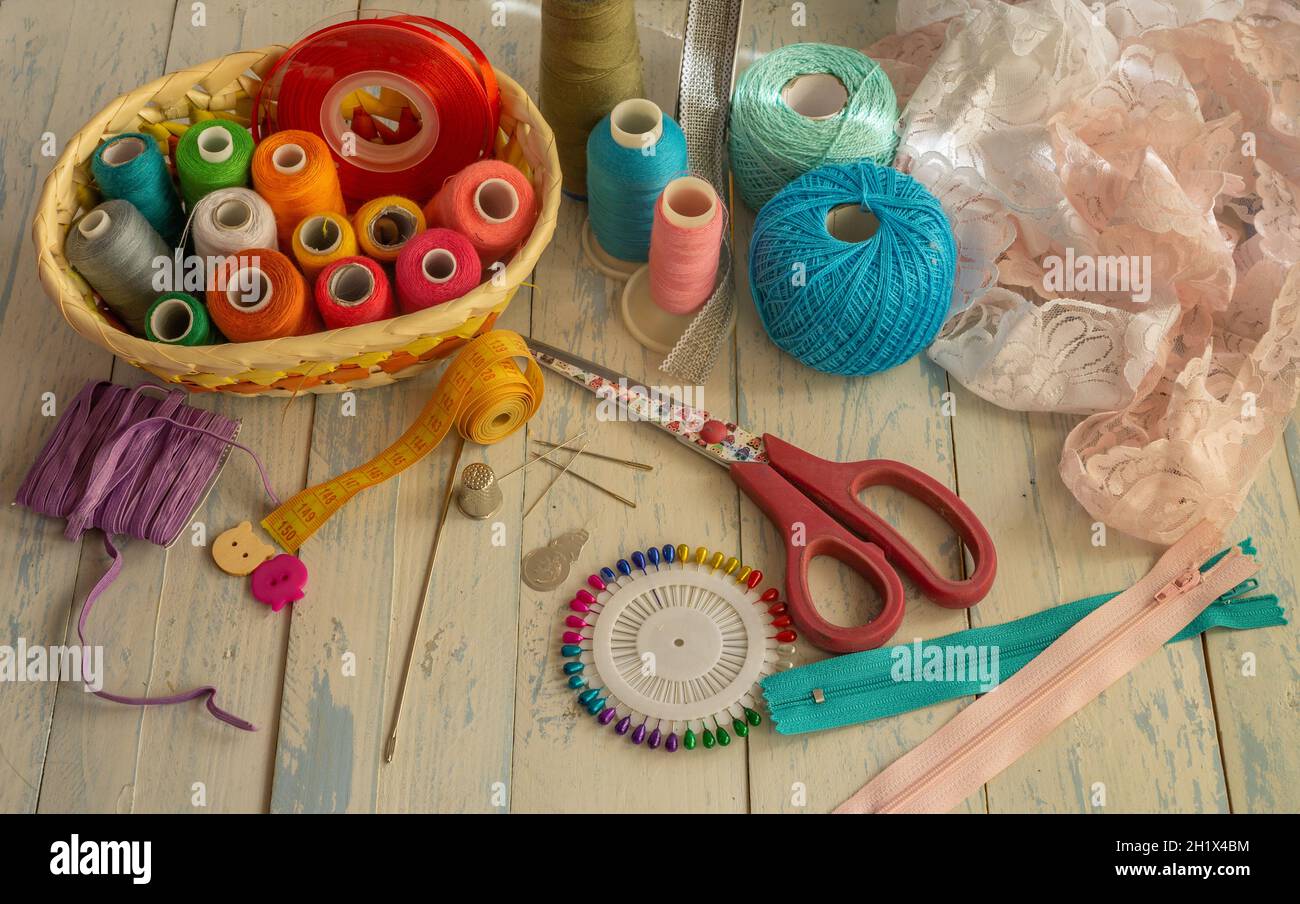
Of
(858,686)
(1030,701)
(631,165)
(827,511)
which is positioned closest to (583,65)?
(631,165)

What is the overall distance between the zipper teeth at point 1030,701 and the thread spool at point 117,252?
0.98 m

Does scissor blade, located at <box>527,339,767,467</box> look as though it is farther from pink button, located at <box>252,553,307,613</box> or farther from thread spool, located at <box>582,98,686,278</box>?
pink button, located at <box>252,553,307,613</box>

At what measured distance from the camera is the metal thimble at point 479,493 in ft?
4.39

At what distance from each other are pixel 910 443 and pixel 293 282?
74 cm

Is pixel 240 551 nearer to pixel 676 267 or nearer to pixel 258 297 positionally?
pixel 258 297

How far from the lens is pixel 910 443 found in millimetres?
1430

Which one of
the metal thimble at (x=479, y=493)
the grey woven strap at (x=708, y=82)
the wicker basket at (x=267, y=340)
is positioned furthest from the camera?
the grey woven strap at (x=708, y=82)

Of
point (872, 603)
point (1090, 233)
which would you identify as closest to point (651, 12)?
point (1090, 233)

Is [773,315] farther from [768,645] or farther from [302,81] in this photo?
[302,81]

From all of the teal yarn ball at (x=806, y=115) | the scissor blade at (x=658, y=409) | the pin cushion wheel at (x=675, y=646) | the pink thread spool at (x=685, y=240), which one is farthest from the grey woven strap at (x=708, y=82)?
the pin cushion wheel at (x=675, y=646)

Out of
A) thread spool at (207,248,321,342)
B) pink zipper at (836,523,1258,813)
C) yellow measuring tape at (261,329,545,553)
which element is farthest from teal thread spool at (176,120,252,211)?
pink zipper at (836,523,1258,813)

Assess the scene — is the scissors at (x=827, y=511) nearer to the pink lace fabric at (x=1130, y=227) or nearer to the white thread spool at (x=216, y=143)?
the pink lace fabric at (x=1130, y=227)

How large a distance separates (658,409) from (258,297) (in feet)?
1.52
